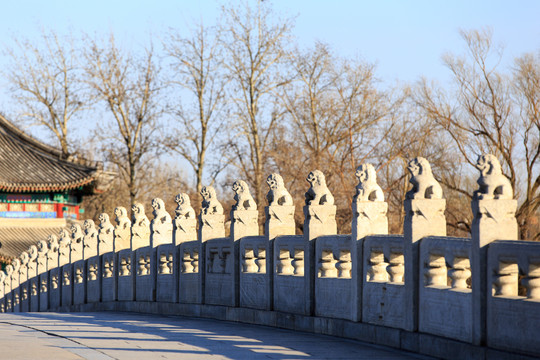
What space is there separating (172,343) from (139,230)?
26.0 ft

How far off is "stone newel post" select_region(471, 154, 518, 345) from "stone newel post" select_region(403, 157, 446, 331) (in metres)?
0.99

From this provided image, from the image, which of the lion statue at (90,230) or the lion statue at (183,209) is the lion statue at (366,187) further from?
the lion statue at (90,230)

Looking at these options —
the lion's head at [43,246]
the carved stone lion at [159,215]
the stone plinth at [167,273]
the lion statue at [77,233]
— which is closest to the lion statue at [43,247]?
the lion's head at [43,246]

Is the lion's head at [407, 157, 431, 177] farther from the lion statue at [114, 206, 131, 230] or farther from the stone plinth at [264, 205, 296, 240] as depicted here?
the lion statue at [114, 206, 131, 230]

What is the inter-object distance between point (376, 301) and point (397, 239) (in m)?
0.70

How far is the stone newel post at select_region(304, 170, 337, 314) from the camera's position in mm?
9914

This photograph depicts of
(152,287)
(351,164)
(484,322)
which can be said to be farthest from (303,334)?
(351,164)

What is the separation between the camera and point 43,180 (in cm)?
3919

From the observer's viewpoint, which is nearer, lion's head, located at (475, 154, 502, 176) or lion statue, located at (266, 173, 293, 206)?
lion's head, located at (475, 154, 502, 176)

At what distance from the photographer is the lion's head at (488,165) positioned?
6.84 metres

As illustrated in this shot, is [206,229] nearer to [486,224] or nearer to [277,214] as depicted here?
[277,214]

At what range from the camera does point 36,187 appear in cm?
3853

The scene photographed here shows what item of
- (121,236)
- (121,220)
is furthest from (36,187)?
(121,236)

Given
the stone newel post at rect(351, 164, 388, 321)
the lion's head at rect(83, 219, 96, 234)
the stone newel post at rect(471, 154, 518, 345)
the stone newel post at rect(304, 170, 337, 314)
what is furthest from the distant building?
the stone newel post at rect(471, 154, 518, 345)
